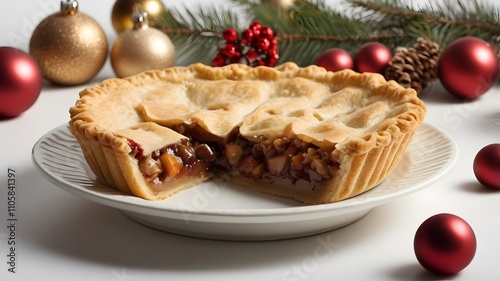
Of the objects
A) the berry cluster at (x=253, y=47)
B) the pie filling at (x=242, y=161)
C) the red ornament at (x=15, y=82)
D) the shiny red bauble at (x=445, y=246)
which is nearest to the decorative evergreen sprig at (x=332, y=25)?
the berry cluster at (x=253, y=47)

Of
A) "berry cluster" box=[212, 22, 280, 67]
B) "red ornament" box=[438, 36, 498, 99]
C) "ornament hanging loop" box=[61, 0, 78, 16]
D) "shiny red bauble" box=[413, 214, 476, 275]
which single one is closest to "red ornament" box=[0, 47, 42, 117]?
"ornament hanging loop" box=[61, 0, 78, 16]

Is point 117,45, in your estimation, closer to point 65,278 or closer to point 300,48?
point 300,48

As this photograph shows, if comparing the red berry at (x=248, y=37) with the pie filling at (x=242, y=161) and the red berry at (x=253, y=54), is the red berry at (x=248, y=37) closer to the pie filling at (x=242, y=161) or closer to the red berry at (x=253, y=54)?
the red berry at (x=253, y=54)

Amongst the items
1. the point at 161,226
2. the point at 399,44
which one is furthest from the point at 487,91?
the point at 161,226

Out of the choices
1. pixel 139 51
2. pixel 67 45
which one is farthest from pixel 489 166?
pixel 67 45

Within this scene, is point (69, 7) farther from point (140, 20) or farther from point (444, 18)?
point (444, 18)

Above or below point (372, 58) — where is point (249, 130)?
above

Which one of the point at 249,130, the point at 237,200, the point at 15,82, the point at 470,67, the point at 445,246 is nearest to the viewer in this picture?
the point at 445,246
